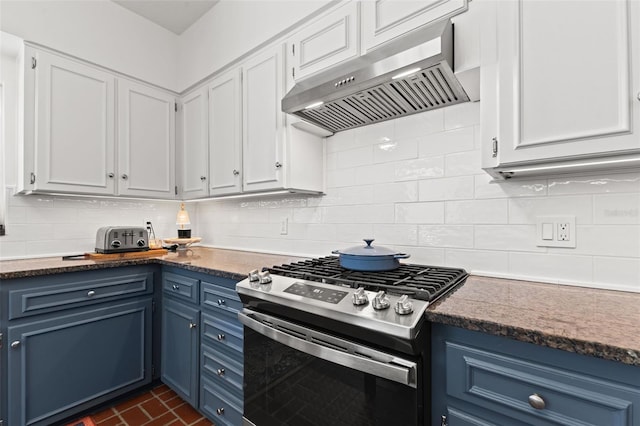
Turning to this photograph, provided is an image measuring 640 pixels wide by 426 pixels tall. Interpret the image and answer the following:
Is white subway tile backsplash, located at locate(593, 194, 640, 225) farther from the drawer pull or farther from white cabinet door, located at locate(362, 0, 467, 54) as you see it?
white cabinet door, located at locate(362, 0, 467, 54)

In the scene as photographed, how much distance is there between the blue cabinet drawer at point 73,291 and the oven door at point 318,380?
110 cm

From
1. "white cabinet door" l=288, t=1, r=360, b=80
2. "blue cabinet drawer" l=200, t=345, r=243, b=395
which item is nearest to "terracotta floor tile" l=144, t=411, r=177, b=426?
"blue cabinet drawer" l=200, t=345, r=243, b=395

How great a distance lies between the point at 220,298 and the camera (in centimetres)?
163

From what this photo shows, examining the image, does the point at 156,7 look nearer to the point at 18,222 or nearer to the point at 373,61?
the point at 18,222

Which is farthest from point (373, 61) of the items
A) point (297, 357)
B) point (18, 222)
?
point (18, 222)

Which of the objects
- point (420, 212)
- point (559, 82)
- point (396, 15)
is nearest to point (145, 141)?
point (396, 15)

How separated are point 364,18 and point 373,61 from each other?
38 centimetres

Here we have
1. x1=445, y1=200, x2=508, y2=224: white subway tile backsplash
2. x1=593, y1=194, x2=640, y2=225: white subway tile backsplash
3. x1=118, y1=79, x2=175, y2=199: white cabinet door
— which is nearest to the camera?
x1=593, y1=194, x2=640, y2=225: white subway tile backsplash

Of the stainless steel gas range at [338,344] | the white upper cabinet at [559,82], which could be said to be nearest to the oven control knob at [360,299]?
the stainless steel gas range at [338,344]

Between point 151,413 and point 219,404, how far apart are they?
0.57m

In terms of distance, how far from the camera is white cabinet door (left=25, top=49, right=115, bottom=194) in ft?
6.51

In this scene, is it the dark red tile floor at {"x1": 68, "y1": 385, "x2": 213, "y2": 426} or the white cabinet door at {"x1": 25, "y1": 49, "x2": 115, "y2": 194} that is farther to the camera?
the white cabinet door at {"x1": 25, "y1": 49, "x2": 115, "y2": 194}

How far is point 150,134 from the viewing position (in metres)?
2.54

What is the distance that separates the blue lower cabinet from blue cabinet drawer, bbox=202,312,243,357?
0.98 meters
